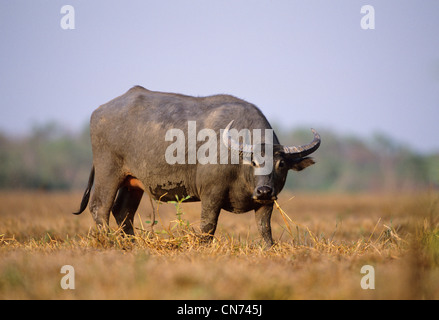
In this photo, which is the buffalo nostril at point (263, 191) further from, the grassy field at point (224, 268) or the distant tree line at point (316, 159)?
the distant tree line at point (316, 159)

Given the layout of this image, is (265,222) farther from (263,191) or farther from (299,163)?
(299,163)

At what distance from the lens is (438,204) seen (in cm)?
642

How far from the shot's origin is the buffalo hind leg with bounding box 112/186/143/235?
22.9 ft

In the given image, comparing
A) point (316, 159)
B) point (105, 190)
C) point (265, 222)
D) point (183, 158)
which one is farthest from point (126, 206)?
point (316, 159)

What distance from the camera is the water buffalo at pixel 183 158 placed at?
5766 mm

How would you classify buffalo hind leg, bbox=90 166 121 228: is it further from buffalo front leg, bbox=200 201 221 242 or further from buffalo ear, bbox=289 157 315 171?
buffalo ear, bbox=289 157 315 171

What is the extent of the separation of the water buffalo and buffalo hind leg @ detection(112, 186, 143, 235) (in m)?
0.01

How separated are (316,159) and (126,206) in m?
34.7

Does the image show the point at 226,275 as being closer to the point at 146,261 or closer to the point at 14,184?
the point at 146,261

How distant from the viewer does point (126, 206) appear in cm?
702

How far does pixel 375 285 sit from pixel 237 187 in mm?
2483

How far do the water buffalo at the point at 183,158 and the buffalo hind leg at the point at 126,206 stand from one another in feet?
0.05
